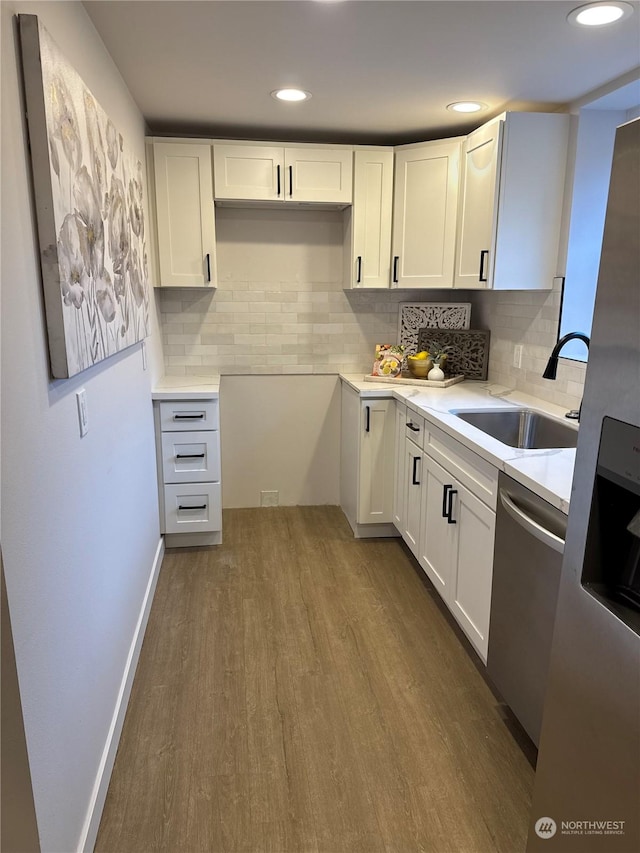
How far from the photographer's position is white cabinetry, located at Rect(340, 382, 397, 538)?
3293mm

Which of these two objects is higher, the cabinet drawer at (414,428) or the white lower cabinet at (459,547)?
the cabinet drawer at (414,428)

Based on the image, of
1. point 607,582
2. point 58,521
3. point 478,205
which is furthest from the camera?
point 478,205

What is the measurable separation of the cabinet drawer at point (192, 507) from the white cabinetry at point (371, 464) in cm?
83

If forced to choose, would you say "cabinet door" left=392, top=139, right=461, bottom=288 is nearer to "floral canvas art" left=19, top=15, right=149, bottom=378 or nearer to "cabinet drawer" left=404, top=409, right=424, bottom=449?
"cabinet drawer" left=404, top=409, right=424, bottom=449

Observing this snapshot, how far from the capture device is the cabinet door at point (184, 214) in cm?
316

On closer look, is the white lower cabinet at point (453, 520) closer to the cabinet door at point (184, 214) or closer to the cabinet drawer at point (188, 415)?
the cabinet drawer at point (188, 415)

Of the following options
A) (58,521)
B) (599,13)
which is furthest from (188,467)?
(599,13)

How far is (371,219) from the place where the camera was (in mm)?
3389

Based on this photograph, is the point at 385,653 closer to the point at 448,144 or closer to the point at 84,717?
the point at 84,717

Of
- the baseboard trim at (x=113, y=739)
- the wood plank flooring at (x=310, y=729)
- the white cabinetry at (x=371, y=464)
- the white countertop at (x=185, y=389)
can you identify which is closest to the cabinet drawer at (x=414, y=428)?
the white cabinetry at (x=371, y=464)

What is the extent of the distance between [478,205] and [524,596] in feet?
6.62

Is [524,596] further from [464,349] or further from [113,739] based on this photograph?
[464,349]

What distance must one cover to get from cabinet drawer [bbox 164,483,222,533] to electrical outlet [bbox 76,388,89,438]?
164 cm

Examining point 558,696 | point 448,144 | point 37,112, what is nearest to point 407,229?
point 448,144
